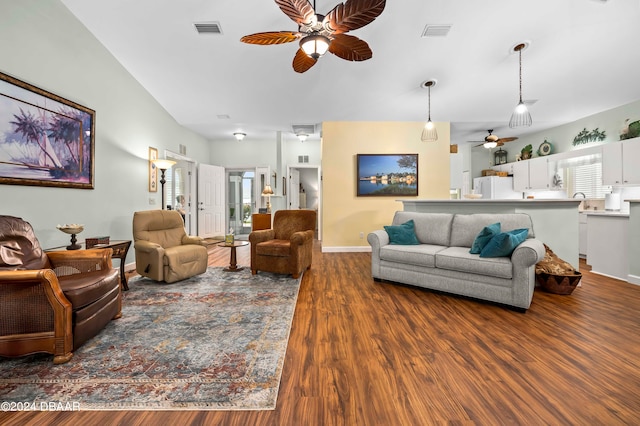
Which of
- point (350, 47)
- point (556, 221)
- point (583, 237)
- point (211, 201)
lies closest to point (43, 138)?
point (350, 47)

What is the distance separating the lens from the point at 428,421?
128cm

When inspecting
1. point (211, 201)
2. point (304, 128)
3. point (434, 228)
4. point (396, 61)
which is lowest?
point (434, 228)

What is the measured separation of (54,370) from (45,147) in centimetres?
248

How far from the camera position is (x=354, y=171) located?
5695 mm

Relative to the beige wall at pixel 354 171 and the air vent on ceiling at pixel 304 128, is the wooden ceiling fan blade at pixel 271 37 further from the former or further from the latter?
the air vent on ceiling at pixel 304 128

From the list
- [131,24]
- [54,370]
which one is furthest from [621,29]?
[54,370]

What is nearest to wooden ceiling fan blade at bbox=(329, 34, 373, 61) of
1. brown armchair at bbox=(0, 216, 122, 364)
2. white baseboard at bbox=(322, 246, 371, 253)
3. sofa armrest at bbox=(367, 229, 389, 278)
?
sofa armrest at bbox=(367, 229, 389, 278)

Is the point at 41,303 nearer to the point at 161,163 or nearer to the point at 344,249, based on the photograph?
the point at 161,163

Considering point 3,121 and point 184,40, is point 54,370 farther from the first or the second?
point 184,40

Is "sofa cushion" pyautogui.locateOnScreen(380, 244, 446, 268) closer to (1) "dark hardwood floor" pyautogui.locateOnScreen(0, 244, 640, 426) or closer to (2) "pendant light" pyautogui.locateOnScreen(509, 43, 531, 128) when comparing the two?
(1) "dark hardwood floor" pyautogui.locateOnScreen(0, 244, 640, 426)

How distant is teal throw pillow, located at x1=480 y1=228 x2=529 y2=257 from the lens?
2639 millimetres

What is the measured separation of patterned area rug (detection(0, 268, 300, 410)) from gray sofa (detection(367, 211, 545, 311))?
1.43 metres

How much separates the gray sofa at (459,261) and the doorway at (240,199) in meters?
5.52

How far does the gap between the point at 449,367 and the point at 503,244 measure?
5.08 feet
